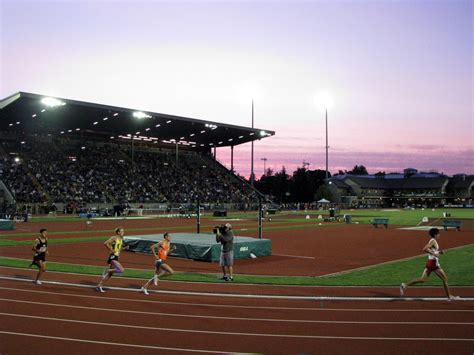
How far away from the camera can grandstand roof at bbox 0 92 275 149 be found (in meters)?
51.1

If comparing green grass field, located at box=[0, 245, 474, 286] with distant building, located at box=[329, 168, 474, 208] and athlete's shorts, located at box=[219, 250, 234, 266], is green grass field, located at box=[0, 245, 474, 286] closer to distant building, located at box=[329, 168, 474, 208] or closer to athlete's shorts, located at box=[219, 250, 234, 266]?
athlete's shorts, located at box=[219, 250, 234, 266]

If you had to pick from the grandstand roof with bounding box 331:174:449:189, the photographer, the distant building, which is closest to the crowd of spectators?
the photographer

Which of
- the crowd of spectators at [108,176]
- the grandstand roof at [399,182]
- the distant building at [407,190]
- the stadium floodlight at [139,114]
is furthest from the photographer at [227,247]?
the grandstand roof at [399,182]

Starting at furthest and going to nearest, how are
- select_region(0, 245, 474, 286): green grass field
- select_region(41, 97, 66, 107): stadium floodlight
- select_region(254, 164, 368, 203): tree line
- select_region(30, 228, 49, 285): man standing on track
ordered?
select_region(254, 164, 368, 203): tree line
select_region(41, 97, 66, 107): stadium floodlight
select_region(0, 245, 474, 286): green grass field
select_region(30, 228, 49, 285): man standing on track

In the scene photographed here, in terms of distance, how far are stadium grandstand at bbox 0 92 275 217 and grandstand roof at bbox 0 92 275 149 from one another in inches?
4.3

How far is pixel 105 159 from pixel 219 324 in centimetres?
6213

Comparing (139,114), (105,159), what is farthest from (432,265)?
(105,159)

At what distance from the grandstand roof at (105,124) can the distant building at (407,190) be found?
57.1 m

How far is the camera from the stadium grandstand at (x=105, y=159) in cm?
5338

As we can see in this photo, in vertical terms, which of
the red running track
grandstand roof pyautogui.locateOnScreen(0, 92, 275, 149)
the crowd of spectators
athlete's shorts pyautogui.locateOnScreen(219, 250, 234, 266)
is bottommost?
the red running track

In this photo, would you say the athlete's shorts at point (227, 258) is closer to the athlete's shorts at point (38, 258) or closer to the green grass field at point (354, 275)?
the green grass field at point (354, 275)

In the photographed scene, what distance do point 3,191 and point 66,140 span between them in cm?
1880

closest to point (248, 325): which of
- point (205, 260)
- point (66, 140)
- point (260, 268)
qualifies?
point (260, 268)

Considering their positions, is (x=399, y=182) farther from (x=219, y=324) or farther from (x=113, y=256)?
(x=219, y=324)
